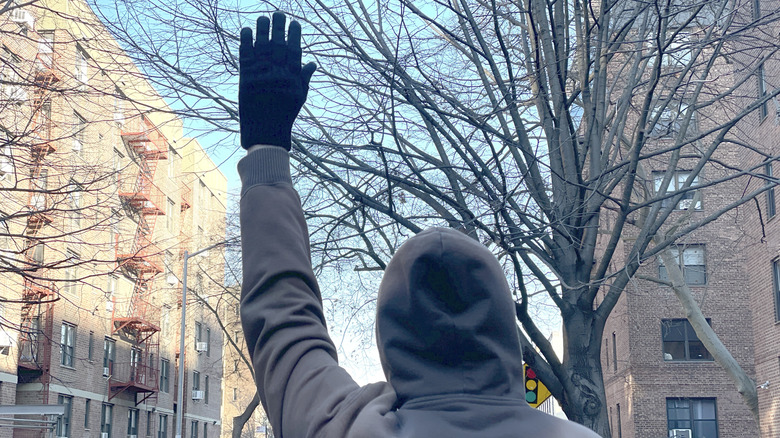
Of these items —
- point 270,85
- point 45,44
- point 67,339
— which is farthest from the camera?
point 67,339

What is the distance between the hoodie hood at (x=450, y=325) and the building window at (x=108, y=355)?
34.9 m

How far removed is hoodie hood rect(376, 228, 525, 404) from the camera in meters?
1.56

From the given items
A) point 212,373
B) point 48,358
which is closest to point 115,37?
point 48,358

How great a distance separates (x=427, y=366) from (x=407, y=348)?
0.17 feet

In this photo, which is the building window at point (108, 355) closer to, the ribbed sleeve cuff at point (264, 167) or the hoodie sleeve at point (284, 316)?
the ribbed sleeve cuff at point (264, 167)

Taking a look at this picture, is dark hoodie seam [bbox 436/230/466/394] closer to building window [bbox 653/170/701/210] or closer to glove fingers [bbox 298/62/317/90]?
glove fingers [bbox 298/62/317/90]

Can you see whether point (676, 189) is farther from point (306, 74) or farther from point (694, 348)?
point (694, 348)

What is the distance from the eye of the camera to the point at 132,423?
38469 mm

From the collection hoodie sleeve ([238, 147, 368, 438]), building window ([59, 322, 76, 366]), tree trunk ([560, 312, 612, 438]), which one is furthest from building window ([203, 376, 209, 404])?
hoodie sleeve ([238, 147, 368, 438])

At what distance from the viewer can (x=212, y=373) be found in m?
52.4

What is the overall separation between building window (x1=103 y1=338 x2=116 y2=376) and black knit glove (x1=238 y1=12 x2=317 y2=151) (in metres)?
34.3

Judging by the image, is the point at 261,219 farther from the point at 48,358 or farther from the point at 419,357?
the point at 48,358

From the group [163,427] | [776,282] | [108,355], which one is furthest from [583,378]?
[163,427]

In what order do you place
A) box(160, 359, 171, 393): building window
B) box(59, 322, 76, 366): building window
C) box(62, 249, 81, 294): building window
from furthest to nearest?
box(160, 359, 171, 393): building window, box(59, 322, 76, 366): building window, box(62, 249, 81, 294): building window
